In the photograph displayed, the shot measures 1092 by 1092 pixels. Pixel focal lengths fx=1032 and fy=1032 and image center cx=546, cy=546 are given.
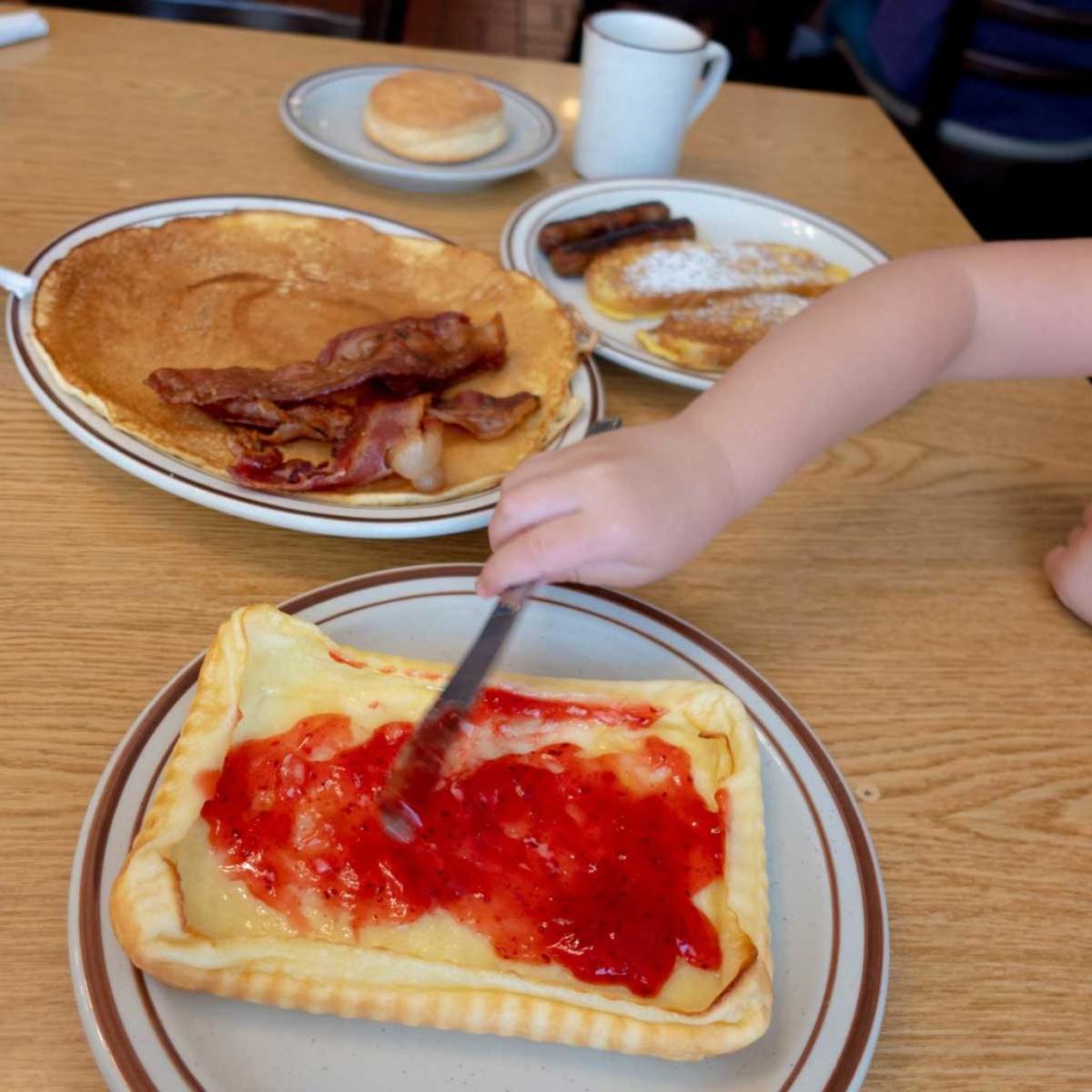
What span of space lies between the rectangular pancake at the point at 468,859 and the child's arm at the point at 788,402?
11 cm

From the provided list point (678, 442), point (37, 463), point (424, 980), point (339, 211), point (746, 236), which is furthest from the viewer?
point (746, 236)

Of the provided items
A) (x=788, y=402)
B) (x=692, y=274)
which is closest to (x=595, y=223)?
(x=692, y=274)

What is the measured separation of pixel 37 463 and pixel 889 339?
80 cm

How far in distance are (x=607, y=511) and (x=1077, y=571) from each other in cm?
51

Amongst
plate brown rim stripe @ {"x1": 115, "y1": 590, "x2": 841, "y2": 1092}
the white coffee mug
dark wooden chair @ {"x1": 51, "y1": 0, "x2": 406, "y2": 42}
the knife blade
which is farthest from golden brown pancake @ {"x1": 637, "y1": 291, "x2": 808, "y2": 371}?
dark wooden chair @ {"x1": 51, "y1": 0, "x2": 406, "y2": 42}

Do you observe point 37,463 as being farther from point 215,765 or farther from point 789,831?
point 789,831

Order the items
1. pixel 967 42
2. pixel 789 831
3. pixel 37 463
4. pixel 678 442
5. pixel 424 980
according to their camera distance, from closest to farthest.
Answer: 1. pixel 424 980
2. pixel 789 831
3. pixel 678 442
4. pixel 37 463
5. pixel 967 42

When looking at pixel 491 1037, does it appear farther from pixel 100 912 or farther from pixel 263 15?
pixel 263 15

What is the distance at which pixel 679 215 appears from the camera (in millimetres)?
1560

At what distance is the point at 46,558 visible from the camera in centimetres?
87

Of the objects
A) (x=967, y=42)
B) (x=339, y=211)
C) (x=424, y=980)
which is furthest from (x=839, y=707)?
(x=967, y=42)

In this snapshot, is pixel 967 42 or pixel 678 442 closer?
pixel 678 442

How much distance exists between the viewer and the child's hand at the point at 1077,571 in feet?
3.19

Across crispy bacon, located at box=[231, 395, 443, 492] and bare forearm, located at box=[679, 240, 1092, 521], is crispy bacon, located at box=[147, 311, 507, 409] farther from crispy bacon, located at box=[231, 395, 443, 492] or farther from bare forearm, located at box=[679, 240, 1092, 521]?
bare forearm, located at box=[679, 240, 1092, 521]
